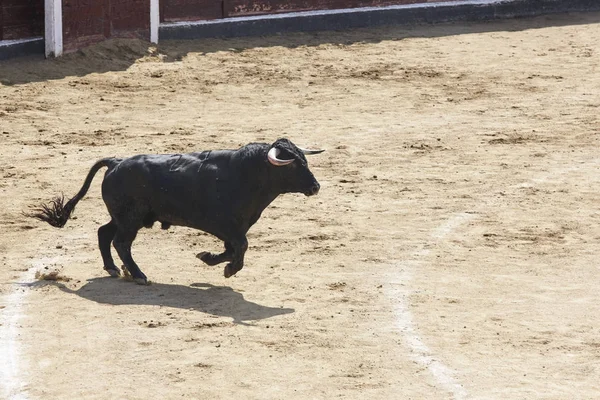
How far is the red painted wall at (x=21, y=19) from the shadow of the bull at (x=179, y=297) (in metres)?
6.61

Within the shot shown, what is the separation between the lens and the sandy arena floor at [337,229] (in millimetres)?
7320

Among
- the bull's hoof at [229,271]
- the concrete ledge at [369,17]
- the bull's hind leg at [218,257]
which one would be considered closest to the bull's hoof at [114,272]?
the bull's hind leg at [218,257]

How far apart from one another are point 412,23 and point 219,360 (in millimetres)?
11265

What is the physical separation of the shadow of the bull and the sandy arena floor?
24 mm

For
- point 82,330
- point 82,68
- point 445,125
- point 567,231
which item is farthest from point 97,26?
point 82,330

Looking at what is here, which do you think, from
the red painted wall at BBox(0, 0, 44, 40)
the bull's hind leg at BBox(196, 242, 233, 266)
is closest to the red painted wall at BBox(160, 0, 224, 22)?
the red painted wall at BBox(0, 0, 44, 40)

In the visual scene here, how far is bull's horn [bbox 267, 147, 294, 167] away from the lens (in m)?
8.23

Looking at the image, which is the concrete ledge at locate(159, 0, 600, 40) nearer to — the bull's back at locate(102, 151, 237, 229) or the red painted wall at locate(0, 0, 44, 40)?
the red painted wall at locate(0, 0, 44, 40)

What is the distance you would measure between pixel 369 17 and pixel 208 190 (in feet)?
31.4

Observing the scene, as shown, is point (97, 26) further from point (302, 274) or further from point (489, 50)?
point (302, 274)

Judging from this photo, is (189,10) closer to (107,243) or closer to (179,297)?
(107,243)

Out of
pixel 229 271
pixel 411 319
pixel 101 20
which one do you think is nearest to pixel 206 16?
pixel 101 20

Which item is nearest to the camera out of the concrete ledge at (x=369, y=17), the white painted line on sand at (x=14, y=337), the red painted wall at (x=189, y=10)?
the white painted line on sand at (x=14, y=337)

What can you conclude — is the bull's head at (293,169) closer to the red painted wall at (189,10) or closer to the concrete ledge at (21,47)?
the concrete ledge at (21,47)
